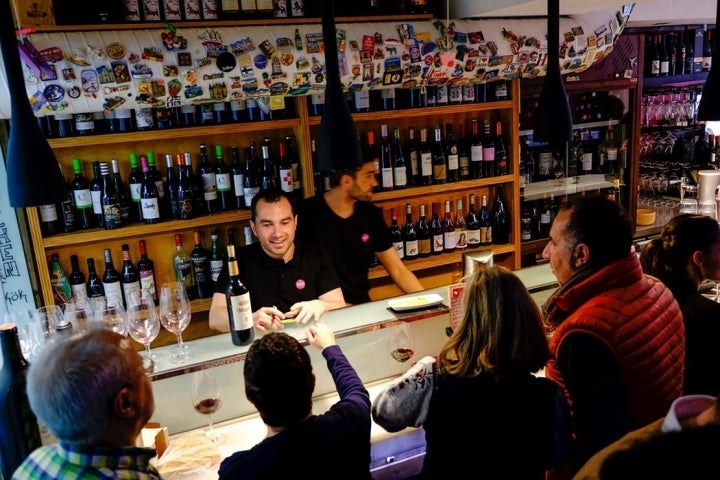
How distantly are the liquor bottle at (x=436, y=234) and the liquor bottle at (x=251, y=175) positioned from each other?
1.29 metres

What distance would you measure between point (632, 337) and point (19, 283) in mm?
2778

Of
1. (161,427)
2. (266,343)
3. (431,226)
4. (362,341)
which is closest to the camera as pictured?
(266,343)

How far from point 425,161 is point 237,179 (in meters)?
1.20

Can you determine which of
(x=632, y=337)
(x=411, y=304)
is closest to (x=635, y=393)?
(x=632, y=337)

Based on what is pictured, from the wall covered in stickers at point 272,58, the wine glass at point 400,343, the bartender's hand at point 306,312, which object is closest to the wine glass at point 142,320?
the bartender's hand at point 306,312

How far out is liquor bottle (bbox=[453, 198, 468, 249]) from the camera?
419 cm

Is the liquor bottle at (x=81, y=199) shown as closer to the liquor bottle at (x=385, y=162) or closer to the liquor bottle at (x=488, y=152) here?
the liquor bottle at (x=385, y=162)

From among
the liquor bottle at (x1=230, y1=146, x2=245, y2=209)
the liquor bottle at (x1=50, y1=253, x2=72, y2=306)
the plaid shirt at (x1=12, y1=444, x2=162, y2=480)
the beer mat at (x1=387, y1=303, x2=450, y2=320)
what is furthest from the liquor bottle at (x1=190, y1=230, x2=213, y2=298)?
the plaid shirt at (x1=12, y1=444, x2=162, y2=480)

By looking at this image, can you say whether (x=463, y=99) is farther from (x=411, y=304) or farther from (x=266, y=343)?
(x=266, y=343)

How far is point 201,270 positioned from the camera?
3494 mm

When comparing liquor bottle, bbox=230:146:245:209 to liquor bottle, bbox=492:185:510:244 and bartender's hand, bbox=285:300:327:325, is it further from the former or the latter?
liquor bottle, bbox=492:185:510:244

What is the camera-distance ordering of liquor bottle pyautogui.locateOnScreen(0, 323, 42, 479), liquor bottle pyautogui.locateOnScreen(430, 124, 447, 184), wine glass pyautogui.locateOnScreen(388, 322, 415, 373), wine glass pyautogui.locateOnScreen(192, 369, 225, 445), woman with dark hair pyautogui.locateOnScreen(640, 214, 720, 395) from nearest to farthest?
liquor bottle pyautogui.locateOnScreen(0, 323, 42, 479), wine glass pyautogui.locateOnScreen(192, 369, 225, 445), woman with dark hair pyautogui.locateOnScreen(640, 214, 720, 395), wine glass pyautogui.locateOnScreen(388, 322, 415, 373), liquor bottle pyautogui.locateOnScreen(430, 124, 447, 184)

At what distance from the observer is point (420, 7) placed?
369cm

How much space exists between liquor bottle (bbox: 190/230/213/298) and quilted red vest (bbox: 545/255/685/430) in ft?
7.37
